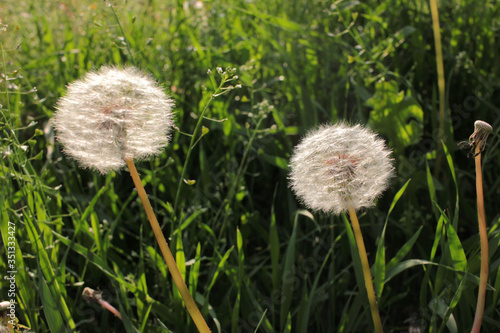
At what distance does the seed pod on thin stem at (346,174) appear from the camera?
4.21ft

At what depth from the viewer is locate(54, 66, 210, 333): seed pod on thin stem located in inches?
49.2

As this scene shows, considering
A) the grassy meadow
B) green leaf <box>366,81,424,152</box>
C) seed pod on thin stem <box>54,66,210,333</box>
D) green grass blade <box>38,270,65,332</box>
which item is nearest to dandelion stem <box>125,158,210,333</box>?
seed pod on thin stem <box>54,66,210,333</box>

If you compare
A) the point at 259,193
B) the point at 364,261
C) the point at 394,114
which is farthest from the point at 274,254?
the point at 394,114

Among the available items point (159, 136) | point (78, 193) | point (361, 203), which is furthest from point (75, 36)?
point (361, 203)

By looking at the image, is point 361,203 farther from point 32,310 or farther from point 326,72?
point 326,72

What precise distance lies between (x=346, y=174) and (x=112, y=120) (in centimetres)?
58

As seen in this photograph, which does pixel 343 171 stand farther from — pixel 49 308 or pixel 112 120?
pixel 49 308

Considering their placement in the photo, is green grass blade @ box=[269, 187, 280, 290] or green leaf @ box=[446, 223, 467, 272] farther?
green grass blade @ box=[269, 187, 280, 290]

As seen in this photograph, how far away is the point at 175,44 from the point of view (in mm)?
2877

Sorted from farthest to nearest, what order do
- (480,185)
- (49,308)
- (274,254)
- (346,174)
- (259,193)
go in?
1. (259,193)
2. (274,254)
3. (49,308)
4. (346,174)
5. (480,185)

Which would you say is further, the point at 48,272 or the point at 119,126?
the point at 48,272

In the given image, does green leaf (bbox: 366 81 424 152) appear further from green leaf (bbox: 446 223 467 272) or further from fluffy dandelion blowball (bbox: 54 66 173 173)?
fluffy dandelion blowball (bbox: 54 66 173 173)

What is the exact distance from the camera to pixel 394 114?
215 centimetres

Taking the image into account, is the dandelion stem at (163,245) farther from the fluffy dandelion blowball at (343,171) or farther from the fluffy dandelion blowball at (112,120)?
the fluffy dandelion blowball at (343,171)
